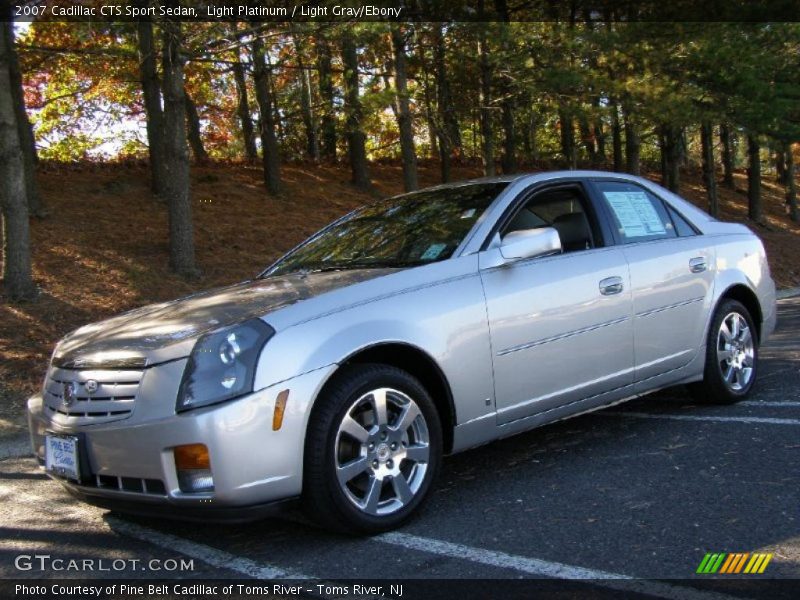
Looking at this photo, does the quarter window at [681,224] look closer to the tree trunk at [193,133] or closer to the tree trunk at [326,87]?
the tree trunk at [326,87]

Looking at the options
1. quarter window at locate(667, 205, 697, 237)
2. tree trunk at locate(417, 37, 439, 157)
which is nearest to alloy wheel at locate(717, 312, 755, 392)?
quarter window at locate(667, 205, 697, 237)

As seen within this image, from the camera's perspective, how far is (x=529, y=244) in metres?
4.30

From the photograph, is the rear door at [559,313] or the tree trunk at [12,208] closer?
the rear door at [559,313]

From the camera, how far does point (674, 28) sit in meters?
15.7

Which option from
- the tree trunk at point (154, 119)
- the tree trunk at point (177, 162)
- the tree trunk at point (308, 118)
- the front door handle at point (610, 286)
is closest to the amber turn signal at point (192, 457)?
the front door handle at point (610, 286)

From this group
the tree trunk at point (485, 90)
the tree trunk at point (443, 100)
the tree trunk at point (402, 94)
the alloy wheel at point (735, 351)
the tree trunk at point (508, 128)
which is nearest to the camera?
the alloy wheel at point (735, 351)

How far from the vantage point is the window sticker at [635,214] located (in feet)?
17.1

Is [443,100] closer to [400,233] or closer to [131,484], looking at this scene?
[400,233]

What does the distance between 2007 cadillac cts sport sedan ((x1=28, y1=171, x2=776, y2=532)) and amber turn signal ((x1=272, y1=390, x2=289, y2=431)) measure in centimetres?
1

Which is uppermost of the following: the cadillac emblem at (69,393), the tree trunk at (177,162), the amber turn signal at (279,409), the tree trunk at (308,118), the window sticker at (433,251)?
the tree trunk at (308,118)

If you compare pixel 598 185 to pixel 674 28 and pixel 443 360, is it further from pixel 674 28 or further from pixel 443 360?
pixel 674 28

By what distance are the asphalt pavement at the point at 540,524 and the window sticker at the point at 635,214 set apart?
130 cm

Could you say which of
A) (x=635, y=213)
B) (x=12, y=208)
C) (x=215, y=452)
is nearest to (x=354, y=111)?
(x=12, y=208)

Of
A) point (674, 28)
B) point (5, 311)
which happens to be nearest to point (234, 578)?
point (5, 311)
